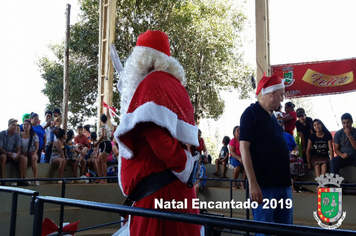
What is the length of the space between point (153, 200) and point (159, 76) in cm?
75

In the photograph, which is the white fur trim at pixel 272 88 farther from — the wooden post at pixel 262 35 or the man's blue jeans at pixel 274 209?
the wooden post at pixel 262 35

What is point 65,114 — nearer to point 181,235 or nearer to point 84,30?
point 84,30

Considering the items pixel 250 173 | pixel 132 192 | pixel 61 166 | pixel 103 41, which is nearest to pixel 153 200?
pixel 132 192

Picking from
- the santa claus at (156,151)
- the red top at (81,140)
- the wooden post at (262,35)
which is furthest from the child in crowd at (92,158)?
the santa claus at (156,151)

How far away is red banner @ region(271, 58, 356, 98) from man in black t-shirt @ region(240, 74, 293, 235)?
19.9ft

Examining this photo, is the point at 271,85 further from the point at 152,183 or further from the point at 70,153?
the point at 70,153

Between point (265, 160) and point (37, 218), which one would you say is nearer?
point (37, 218)

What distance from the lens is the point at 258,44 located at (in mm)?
8516

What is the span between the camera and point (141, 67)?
95.8 inches

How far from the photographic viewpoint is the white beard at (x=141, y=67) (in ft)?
7.93

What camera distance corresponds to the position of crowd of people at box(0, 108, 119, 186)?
7254mm

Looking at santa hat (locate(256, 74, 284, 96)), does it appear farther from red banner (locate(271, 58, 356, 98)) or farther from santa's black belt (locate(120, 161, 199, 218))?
red banner (locate(271, 58, 356, 98))

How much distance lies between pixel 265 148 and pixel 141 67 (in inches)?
52.9

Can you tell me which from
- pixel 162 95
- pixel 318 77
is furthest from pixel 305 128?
pixel 162 95
